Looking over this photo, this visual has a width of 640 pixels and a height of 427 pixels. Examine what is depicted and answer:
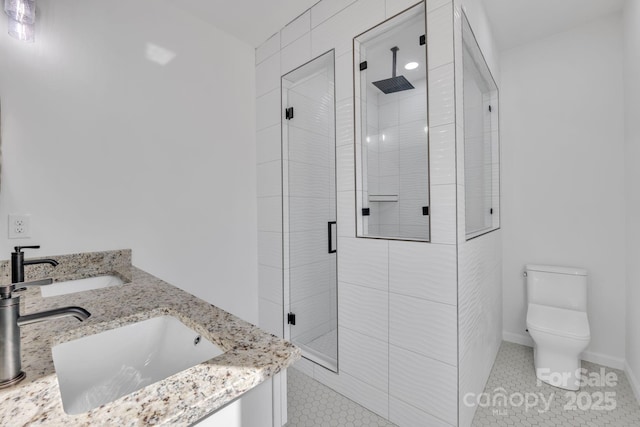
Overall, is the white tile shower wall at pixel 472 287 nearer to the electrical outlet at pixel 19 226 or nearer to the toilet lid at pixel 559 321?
the toilet lid at pixel 559 321

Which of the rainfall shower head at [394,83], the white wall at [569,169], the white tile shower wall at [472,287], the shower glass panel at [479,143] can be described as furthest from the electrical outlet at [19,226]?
the white wall at [569,169]

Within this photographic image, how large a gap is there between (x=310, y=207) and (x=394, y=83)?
3.72 ft

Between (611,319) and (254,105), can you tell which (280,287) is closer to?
(254,105)

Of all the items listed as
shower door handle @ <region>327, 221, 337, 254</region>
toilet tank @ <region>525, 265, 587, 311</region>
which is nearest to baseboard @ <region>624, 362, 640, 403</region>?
toilet tank @ <region>525, 265, 587, 311</region>

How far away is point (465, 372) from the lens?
147cm

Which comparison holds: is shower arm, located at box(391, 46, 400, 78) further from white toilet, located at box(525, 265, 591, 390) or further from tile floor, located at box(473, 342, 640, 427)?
tile floor, located at box(473, 342, 640, 427)

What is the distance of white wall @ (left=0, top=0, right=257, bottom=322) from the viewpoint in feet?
4.82

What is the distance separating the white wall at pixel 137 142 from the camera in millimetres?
1469

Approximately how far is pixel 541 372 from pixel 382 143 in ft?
6.23

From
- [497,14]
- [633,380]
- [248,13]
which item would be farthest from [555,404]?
[248,13]

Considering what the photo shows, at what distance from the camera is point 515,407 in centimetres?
167

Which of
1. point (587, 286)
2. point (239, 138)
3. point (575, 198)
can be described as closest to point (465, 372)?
point (587, 286)

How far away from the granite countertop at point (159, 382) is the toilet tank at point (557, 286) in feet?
7.81

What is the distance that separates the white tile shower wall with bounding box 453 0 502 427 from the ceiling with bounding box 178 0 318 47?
118 centimetres
